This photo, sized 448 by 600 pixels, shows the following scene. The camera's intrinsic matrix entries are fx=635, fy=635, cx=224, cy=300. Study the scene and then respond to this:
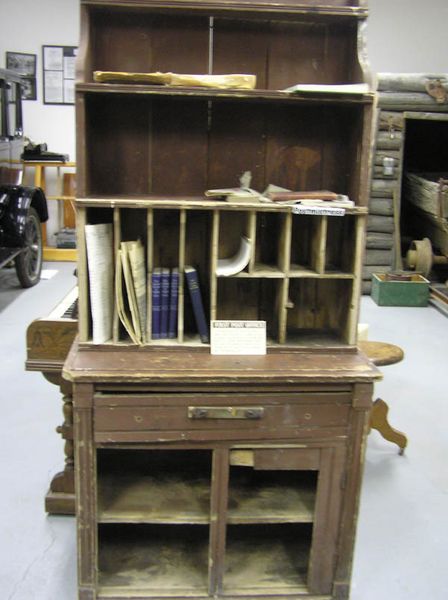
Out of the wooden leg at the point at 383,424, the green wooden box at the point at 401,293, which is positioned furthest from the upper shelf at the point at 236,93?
the green wooden box at the point at 401,293

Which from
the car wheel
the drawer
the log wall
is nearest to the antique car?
the car wheel

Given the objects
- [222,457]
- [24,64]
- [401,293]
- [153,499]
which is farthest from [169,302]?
[24,64]

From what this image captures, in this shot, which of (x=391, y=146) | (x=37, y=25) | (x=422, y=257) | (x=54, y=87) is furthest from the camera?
(x=54, y=87)

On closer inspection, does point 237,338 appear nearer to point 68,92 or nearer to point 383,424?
point 383,424

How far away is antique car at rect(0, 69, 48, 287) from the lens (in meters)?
5.50

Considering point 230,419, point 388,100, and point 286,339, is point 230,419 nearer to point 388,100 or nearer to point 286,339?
point 286,339

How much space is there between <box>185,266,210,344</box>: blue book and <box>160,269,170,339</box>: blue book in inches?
2.5

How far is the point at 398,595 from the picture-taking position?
2.04 metres

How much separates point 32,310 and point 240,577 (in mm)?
3559

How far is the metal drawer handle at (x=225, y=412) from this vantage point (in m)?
1.72

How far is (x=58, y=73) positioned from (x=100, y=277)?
19.8 ft

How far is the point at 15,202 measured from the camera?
566cm

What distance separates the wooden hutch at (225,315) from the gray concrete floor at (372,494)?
247mm

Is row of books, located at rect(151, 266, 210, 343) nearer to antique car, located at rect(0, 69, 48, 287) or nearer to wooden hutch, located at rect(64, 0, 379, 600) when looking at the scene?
wooden hutch, located at rect(64, 0, 379, 600)
